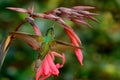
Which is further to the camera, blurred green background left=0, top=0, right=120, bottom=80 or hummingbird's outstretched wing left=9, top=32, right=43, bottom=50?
blurred green background left=0, top=0, right=120, bottom=80

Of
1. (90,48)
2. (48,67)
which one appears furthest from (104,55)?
(48,67)

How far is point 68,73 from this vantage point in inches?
106

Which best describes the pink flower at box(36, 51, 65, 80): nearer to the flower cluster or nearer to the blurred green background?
the flower cluster

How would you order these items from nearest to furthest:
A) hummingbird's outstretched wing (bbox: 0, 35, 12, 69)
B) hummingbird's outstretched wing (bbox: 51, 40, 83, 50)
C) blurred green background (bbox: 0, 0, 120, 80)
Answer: hummingbird's outstretched wing (bbox: 51, 40, 83, 50)
hummingbird's outstretched wing (bbox: 0, 35, 12, 69)
blurred green background (bbox: 0, 0, 120, 80)

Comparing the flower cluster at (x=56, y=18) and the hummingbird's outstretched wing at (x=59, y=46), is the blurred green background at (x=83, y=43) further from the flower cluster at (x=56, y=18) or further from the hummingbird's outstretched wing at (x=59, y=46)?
the hummingbird's outstretched wing at (x=59, y=46)

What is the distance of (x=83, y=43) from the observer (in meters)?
2.76

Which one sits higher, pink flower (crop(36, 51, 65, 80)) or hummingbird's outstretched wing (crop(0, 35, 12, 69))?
hummingbird's outstretched wing (crop(0, 35, 12, 69))

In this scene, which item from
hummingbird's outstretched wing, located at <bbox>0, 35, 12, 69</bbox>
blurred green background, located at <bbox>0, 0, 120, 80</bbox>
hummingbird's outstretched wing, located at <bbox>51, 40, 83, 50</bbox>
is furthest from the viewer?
blurred green background, located at <bbox>0, 0, 120, 80</bbox>

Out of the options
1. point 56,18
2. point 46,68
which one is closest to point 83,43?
point 46,68

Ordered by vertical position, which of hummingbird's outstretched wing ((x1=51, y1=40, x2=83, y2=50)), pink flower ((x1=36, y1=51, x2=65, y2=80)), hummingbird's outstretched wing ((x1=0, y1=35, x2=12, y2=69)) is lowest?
pink flower ((x1=36, y1=51, x2=65, y2=80))

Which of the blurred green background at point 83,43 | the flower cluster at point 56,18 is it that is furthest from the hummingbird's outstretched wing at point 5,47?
the blurred green background at point 83,43

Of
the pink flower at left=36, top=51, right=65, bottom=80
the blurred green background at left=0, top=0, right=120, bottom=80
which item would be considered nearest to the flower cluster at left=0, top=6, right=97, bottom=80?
the pink flower at left=36, top=51, right=65, bottom=80

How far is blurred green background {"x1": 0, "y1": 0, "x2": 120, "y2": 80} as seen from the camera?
2.51 metres

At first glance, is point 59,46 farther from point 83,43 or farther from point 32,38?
point 83,43
